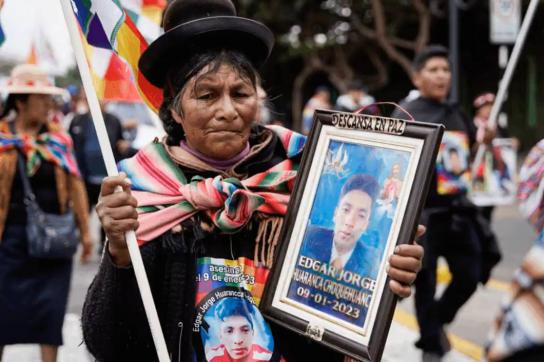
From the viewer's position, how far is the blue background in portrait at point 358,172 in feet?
6.30

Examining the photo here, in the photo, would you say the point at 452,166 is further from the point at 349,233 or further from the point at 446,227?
the point at 349,233

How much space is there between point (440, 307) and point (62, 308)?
101 inches

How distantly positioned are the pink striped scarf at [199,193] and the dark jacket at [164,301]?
5 centimetres

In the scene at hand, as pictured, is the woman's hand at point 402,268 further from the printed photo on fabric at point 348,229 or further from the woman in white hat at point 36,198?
the woman in white hat at point 36,198

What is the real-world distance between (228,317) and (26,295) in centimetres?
288

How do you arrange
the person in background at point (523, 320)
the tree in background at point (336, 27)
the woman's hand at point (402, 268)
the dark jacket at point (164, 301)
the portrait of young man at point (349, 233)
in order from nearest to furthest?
Result: the person in background at point (523, 320) → the woman's hand at point (402, 268) → the portrait of young man at point (349, 233) → the dark jacket at point (164, 301) → the tree in background at point (336, 27)

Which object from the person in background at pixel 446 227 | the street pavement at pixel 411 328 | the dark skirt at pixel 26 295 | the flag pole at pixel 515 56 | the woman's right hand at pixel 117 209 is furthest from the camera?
the street pavement at pixel 411 328

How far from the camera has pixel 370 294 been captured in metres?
1.91

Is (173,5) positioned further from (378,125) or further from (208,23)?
(378,125)

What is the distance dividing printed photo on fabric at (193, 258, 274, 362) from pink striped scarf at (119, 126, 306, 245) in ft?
0.45

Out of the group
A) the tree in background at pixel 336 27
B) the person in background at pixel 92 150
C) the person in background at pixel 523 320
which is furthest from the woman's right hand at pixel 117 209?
the tree in background at pixel 336 27

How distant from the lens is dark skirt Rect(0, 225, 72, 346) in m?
4.72

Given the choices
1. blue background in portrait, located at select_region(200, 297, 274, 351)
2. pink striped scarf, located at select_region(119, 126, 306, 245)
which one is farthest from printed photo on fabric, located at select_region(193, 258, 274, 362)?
pink striped scarf, located at select_region(119, 126, 306, 245)

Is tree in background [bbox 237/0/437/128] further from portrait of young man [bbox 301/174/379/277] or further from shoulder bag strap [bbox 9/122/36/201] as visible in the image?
portrait of young man [bbox 301/174/379/277]
